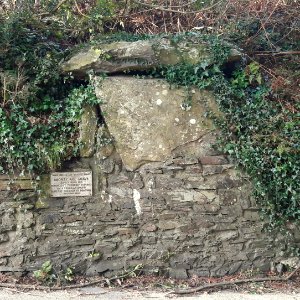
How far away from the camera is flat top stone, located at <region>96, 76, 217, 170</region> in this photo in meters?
5.36

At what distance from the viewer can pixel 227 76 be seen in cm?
603

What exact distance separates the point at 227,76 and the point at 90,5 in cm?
235

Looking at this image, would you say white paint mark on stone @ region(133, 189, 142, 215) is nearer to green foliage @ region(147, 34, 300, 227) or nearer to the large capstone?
green foliage @ region(147, 34, 300, 227)

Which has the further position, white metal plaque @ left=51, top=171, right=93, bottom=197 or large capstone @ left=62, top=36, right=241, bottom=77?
large capstone @ left=62, top=36, right=241, bottom=77

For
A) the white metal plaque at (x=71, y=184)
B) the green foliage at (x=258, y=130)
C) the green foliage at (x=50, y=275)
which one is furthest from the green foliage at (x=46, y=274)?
the green foliage at (x=258, y=130)

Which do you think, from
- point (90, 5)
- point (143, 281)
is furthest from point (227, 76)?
point (143, 281)

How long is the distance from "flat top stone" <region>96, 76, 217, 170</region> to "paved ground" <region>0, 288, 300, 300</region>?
145 cm

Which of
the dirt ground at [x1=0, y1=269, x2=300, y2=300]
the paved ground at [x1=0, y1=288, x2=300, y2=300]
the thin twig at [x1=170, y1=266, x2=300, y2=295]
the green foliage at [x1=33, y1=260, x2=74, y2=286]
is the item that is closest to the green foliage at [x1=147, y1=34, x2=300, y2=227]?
the thin twig at [x1=170, y1=266, x2=300, y2=295]

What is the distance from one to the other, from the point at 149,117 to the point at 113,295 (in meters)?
2.09

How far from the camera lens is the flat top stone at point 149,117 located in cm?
536

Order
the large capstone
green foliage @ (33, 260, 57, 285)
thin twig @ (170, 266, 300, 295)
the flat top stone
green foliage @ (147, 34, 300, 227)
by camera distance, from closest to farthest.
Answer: thin twig @ (170, 266, 300, 295) < green foliage @ (33, 260, 57, 285) < green foliage @ (147, 34, 300, 227) < the flat top stone < the large capstone

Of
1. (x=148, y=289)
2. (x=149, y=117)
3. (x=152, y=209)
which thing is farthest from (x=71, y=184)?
(x=148, y=289)

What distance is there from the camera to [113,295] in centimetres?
480

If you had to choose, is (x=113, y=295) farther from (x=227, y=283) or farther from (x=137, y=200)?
(x=227, y=283)
